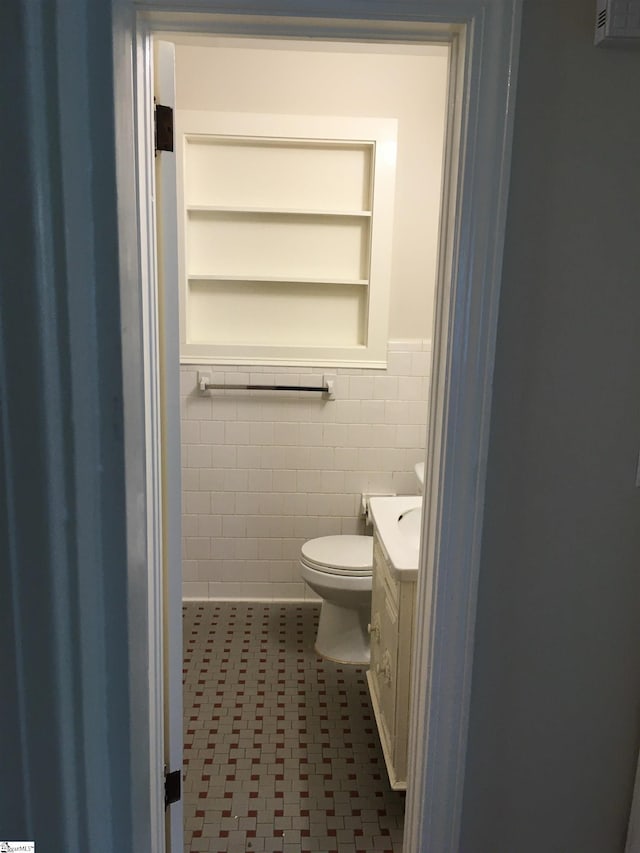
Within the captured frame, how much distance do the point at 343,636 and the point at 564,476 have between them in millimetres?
1957

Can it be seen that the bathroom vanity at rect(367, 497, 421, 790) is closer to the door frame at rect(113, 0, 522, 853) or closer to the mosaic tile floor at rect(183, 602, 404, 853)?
the mosaic tile floor at rect(183, 602, 404, 853)

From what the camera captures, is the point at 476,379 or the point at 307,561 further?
the point at 307,561

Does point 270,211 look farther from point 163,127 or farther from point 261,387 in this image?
point 163,127

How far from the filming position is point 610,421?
1.34 meters

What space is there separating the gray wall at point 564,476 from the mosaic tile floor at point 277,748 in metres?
0.76

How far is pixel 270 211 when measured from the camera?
3.20 m

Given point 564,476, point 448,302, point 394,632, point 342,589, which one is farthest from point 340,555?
point 448,302

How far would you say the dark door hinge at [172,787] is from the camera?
1663 millimetres

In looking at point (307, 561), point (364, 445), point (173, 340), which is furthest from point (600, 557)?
point (364, 445)

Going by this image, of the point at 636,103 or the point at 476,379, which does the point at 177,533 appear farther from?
the point at 636,103

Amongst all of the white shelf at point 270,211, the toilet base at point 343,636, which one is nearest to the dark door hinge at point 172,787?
the toilet base at point 343,636

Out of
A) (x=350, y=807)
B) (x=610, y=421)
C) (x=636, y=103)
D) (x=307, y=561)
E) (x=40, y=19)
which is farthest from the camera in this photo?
(x=307, y=561)

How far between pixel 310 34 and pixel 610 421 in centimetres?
94

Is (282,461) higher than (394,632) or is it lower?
higher
